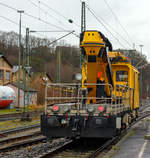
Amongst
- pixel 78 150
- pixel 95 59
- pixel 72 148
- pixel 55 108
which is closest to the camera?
pixel 55 108

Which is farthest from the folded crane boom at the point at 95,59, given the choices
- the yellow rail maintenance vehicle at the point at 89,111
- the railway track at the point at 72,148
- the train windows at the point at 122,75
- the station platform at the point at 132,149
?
the train windows at the point at 122,75

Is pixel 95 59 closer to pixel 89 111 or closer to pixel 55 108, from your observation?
pixel 89 111

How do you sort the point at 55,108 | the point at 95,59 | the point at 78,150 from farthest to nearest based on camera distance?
the point at 78,150 < the point at 95,59 < the point at 55,108

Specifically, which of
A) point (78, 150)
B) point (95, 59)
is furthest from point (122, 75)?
point (78, 150)

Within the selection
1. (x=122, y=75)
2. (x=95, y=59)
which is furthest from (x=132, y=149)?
(x=122, y=75)

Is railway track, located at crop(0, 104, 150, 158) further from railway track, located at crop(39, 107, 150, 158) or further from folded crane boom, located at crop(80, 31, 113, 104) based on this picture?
folded crane boom, located at crop(80, 31, 113, 104)

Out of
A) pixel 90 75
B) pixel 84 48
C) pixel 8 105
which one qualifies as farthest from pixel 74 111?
pixel 8 105

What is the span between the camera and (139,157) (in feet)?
29.6

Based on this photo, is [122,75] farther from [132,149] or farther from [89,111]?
[132,149]

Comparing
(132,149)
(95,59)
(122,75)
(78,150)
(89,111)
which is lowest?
(78,150)

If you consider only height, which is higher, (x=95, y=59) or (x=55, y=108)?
(x=95, y=59)

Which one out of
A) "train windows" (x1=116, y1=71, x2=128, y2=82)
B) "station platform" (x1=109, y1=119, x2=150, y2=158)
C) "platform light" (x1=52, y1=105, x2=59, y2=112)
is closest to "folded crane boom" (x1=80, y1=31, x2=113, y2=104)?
"platform light" (x1=52, y1=105, x2=59, y2=112)

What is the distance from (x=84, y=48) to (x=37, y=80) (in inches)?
1623

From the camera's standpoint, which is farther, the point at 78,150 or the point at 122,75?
the point at 122,75
